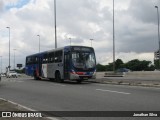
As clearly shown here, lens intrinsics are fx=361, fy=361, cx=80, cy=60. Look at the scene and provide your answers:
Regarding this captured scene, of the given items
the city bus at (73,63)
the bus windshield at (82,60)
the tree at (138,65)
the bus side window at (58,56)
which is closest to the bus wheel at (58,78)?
the city bus at (73,63)

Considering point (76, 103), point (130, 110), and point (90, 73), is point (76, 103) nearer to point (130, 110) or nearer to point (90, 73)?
point (130, 110)

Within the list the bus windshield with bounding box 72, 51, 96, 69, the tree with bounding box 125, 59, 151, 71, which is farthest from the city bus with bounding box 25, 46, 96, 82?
the tree with bounding box 125, 59, 151, 71

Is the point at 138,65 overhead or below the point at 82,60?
overhead

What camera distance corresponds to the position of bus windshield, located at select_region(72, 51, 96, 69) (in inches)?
1200

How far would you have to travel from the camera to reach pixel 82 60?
3073 centimetres

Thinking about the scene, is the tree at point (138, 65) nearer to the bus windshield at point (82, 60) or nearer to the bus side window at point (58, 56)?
the bus side window at point (58, 56)

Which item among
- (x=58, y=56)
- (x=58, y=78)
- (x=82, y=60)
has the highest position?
(x=58, y=56)

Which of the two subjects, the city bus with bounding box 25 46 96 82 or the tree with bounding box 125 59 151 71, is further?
the tree with bounding box 125 59 151 71

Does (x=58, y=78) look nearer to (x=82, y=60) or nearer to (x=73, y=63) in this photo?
(x=73, y=63)

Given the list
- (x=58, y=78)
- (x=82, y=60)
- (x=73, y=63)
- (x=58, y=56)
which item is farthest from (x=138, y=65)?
(x=73, y=63)

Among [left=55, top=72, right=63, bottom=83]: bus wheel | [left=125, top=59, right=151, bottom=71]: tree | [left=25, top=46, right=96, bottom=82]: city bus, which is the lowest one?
[left=55, top=72, right=63, bottom=83]: bus wheel

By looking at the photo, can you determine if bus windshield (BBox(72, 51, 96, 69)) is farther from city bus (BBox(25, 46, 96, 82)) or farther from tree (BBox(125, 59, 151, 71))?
tree (BBox(125, 59, 151, 71))

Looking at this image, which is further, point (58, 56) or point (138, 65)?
point (138, 65)

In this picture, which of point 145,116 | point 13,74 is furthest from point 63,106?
point 13,74
